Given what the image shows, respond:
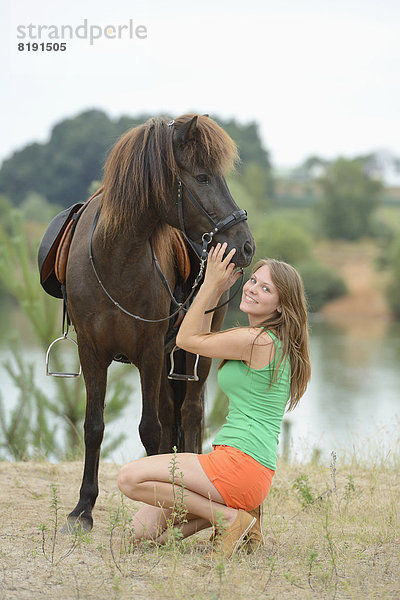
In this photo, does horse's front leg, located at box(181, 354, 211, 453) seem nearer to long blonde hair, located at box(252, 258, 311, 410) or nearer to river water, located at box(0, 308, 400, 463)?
long blonde hair, located at box(252, 258, 311, 410)

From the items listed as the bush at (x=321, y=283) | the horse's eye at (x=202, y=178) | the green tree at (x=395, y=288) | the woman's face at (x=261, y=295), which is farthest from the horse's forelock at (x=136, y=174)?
the green tree at (x=395, y=288)

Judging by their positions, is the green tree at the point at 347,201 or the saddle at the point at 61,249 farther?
the green tree at the point at 347,201

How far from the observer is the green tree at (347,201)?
60938mm

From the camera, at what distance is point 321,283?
130 feet

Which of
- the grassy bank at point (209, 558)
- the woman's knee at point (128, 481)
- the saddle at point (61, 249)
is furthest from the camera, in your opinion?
the saddle at point (61, 249)

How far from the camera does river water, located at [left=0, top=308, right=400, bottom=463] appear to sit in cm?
1170

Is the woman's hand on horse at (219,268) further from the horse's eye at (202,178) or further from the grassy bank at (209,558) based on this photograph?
the grassy bank at (209,558)

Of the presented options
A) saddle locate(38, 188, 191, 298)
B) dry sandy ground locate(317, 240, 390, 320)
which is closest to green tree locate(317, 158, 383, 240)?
dry sandy ground locate(317, 240, 390, 320)

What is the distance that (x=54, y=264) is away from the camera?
4172 mm

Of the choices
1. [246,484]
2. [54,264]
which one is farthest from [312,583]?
[54,264]

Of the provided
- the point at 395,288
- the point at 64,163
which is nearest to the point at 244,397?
the point at 395,288

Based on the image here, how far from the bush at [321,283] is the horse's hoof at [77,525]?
114ft

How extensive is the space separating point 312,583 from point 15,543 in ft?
4.71

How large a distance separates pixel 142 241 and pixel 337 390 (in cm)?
1693
